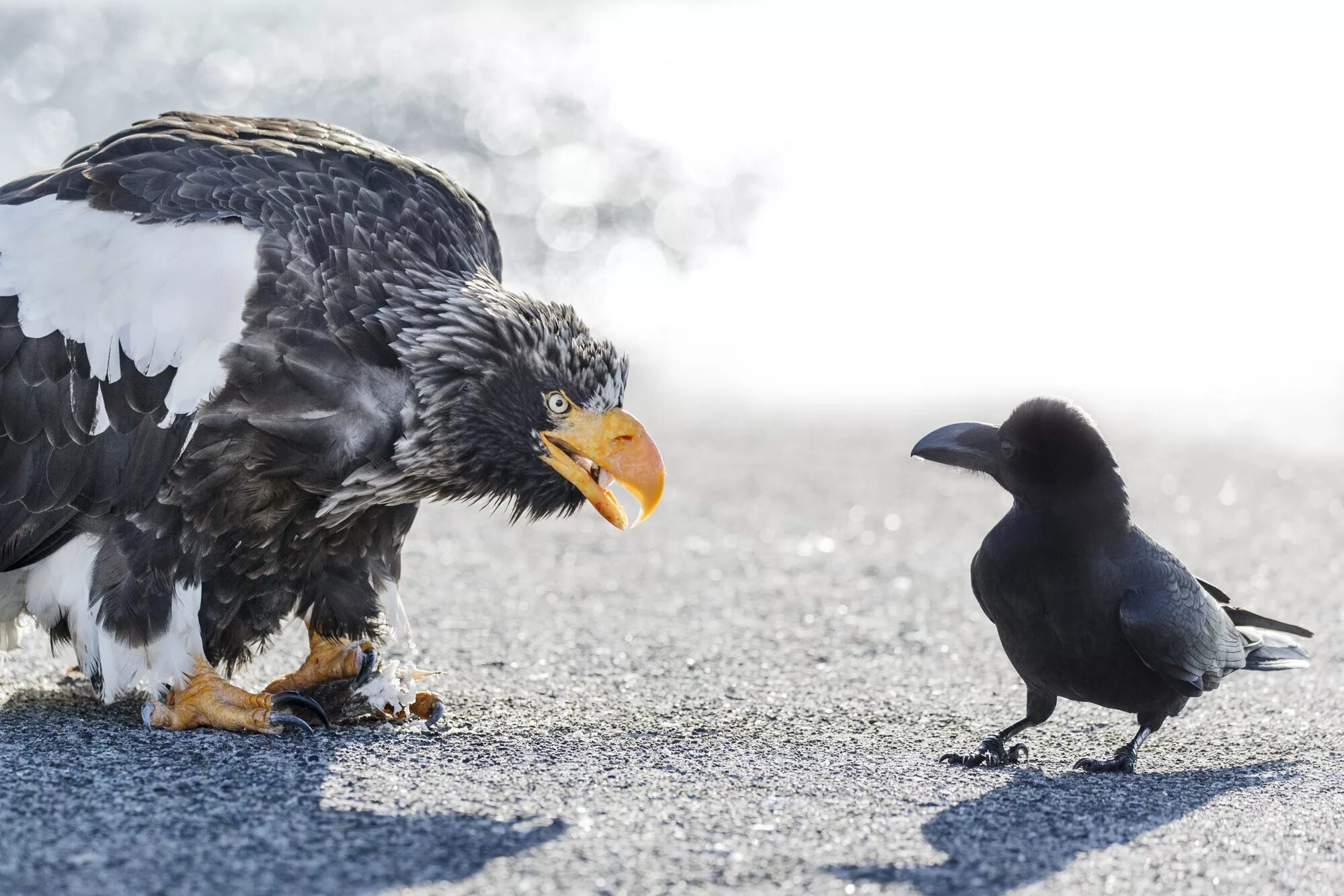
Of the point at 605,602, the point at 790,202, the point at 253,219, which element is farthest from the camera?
the point at 790,202

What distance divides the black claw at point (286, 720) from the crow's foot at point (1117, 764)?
2298 mm

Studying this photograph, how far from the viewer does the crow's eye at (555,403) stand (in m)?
4.18

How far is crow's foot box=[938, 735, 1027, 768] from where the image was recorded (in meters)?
4.04

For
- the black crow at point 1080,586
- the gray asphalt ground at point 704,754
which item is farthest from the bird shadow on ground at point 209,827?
the black crow at point 1080,586

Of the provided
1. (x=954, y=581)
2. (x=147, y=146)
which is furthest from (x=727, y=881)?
(x=954, y=581)

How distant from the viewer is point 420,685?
4.75 metres

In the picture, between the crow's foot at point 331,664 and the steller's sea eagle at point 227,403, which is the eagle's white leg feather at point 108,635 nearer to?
the steller's sea eagle at point 227,403

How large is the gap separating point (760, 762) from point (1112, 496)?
1.28 meters

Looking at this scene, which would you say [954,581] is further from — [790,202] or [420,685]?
[790,202]

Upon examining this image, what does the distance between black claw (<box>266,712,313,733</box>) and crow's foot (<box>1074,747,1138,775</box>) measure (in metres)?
2.30

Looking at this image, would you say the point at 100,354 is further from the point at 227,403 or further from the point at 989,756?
the point at 989,756

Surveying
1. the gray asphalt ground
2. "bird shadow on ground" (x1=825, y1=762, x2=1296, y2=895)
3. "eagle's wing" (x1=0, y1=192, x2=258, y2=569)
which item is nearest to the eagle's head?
"eagle's wing" (x1=0, y1=192, x2=258, y2=569)

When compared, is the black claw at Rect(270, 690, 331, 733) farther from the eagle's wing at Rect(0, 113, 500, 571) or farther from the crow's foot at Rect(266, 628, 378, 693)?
the eagle's wing at Rect(0, 113, 500, 571)

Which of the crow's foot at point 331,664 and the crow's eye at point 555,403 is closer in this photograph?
the crow's eye at point 555,403
